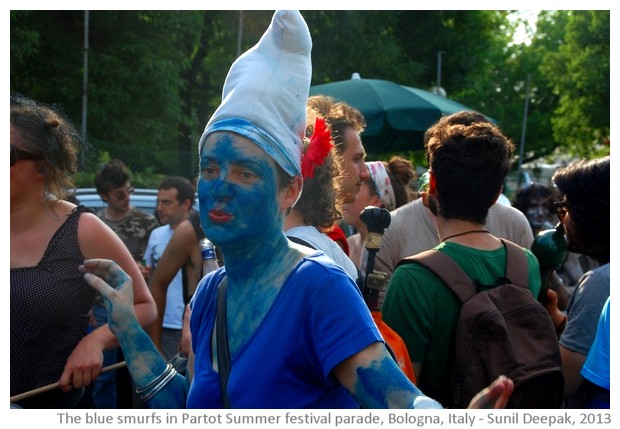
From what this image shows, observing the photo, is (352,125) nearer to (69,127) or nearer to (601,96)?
(69,127)

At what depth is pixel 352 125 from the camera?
159 inches

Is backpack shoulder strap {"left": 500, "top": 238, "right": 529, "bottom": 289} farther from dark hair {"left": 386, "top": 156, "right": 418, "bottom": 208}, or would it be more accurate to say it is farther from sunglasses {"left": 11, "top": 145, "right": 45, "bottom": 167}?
dark hair {"left": 386, "top": 156, "right": 418, "bottom": 208}

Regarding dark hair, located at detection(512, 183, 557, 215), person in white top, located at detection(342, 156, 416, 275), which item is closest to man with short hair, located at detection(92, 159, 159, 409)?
person in white top, located at detection(342, 156, 416, 275)

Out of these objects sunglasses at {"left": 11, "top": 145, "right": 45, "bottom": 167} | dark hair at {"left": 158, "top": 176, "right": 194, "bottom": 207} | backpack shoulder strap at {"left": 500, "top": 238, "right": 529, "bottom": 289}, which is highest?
sunglasses at {"left": 11, "top": 145, "right": 45, "bottom": 167}

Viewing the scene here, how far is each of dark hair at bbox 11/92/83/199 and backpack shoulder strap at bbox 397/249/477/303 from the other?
1.36 m

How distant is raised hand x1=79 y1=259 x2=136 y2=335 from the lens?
2461mm

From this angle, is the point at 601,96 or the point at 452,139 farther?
the point at 601,96

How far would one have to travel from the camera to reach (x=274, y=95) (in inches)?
91.7

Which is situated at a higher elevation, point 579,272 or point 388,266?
point 388,266

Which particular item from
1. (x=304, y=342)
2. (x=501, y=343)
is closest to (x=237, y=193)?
(x=304, y=342)

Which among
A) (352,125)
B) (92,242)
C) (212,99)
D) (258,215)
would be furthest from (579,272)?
(212,99)

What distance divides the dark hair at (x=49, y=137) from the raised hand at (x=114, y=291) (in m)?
1.00

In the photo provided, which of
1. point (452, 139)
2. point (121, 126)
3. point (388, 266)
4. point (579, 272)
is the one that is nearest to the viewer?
point (452, 139)
